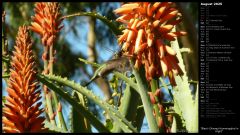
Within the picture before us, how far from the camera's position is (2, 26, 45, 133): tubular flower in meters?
1.36

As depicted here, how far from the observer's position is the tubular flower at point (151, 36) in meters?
1.39

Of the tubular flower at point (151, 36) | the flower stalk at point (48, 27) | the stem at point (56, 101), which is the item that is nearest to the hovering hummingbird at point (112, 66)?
the tubular flower at point (151, 36)

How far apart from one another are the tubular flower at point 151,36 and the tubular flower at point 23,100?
27 cm

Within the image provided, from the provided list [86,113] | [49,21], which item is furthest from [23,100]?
[49,21]

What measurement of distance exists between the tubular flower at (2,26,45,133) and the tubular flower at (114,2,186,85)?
265 mm

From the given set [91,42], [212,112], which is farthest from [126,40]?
[91,42]

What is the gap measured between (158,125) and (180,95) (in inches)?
9.1

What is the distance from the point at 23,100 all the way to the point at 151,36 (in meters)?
0.37

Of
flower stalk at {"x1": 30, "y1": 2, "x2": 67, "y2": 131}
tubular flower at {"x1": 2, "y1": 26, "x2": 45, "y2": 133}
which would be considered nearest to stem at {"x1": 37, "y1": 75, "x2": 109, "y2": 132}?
tubular flower at {"x1": 2, "y1": 26, "x2": 45, "y2": 133}

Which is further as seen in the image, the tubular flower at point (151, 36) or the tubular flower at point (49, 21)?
the tubular flower at point (49, 21)

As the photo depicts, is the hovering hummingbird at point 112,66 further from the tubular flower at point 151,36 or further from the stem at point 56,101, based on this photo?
the stem at point 56,101

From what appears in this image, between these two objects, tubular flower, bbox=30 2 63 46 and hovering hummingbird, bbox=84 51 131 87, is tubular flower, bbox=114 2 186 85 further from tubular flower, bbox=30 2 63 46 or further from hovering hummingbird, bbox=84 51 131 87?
tubular flower, bbox=30 2 63 46

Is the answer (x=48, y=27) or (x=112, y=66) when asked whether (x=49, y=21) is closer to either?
(x=48, y=27)

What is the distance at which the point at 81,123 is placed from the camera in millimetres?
1456
